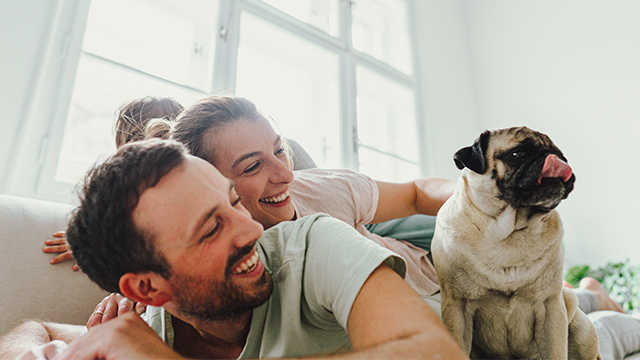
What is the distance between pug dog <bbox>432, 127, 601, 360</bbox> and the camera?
811mm

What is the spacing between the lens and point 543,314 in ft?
2.73

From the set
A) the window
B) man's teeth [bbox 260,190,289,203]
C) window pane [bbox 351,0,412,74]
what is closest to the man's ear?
man's teeth [bbox 260,190,289,203]

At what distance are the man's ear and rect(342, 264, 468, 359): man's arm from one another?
0.32 m

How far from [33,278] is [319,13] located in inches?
120

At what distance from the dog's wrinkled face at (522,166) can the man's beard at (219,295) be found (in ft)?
1.81

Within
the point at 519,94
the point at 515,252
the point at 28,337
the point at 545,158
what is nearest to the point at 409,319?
the point at 515,252

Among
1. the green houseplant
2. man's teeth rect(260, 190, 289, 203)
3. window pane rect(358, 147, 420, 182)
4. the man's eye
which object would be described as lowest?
the green houseplant

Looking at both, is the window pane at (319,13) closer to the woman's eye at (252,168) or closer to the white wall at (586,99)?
the white wall at (586,99)

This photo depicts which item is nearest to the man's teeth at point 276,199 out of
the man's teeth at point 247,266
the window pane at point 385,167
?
the man's teeth at point 247,266

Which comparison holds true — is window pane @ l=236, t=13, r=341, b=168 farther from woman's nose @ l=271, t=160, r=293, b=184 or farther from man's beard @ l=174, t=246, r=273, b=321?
man's beard @ l=174, t=246, r=273, b=321

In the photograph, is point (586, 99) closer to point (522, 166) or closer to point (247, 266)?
point (522, 166)

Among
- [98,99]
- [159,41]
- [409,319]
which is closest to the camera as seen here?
[409,319]

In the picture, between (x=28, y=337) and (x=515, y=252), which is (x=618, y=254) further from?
(x=28, y=337)

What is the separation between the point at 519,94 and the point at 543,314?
11.8ft
